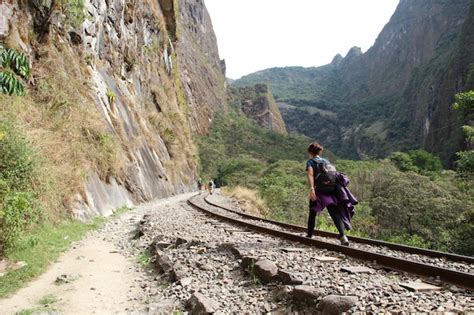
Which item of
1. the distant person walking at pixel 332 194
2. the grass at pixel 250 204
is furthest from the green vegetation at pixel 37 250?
the grass at pixel 250 204

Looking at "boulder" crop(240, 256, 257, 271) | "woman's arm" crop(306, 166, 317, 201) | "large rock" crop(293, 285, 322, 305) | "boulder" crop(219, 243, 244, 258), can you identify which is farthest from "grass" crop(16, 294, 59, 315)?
"woman's arm" crop(306, 166, 317, 201)

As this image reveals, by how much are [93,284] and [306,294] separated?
130 inches

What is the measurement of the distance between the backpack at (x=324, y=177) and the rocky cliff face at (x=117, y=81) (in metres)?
7.29

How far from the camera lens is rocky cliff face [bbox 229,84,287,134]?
163875mm

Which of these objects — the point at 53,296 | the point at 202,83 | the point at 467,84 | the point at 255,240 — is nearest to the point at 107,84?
the point at 255,240

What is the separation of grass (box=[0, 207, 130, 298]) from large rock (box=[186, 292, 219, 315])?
2392mm

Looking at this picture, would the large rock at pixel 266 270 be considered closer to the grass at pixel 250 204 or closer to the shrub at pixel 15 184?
the shrub at pixel 15 184

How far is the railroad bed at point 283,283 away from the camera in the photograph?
11.5 feet

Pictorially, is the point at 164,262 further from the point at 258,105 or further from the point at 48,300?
the point at 258,105

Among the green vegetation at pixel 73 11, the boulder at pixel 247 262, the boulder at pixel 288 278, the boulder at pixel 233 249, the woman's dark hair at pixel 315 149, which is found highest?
the green vegetation at pixel 73 11

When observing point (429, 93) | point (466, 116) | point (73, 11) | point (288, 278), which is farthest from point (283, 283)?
point (429, 93)

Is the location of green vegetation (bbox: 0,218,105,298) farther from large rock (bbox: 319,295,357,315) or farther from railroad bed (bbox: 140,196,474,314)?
large rock (bbox: 319,295,357,315)

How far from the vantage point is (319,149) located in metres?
6.94

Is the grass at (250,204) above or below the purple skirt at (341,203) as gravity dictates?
below
